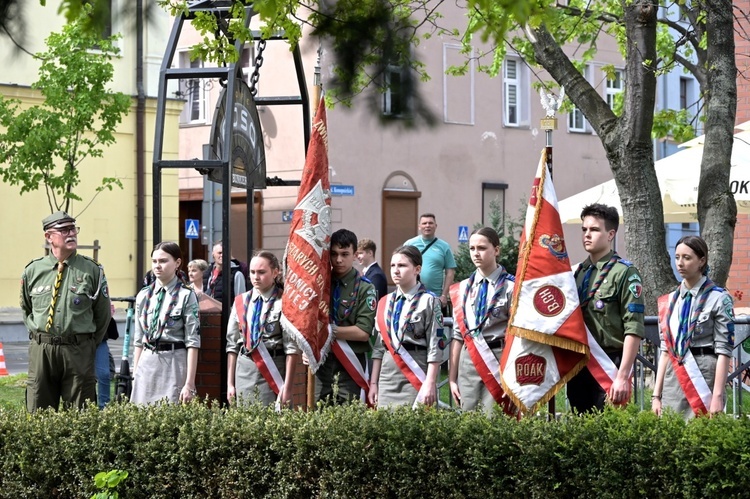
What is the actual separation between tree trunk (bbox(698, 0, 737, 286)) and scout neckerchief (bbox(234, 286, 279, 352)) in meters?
4.88

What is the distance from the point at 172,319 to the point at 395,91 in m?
4.55

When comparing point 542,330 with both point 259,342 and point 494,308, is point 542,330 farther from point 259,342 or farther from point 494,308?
point 259,342

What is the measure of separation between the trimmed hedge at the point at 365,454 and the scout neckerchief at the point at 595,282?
4.00 ft

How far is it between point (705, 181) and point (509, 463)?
636 centimetres

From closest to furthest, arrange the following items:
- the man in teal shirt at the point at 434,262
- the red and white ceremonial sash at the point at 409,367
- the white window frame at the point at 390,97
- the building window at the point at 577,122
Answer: the white window frame at the point at 390,97 < the red and white ceremonial sash at the point at 409,367 < the man in teal shirt at the point at 434,262 < the building window at the point at 577,122

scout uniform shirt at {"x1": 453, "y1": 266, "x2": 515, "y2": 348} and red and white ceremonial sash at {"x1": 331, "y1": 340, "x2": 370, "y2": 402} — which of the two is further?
red and white ceremonial sash at {"x1": 331, "y1": 340, "x2": 370, "y2": 402}

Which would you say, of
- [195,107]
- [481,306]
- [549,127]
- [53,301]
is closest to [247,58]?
[195,107]

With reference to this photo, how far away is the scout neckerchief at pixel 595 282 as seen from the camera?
25.3ft

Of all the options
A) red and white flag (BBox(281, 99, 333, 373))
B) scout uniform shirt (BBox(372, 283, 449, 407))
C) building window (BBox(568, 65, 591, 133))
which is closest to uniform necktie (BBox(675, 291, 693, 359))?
scout uniform shirt (BBox(372, 283, 449, 407))

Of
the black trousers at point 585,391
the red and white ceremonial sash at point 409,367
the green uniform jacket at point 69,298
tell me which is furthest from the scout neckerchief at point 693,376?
the green uniform jacket at point 69,298

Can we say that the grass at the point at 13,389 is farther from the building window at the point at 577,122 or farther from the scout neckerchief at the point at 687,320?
the building window at the point at 577,122

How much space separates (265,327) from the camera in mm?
8852

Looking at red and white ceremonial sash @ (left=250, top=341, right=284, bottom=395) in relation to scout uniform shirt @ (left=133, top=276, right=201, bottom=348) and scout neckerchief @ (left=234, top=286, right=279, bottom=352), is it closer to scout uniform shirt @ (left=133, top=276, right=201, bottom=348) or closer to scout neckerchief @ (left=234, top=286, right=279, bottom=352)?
scout neckerchief @ (left=234, top=286, right=279, bottom=352)

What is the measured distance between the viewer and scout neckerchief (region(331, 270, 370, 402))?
346 inches
